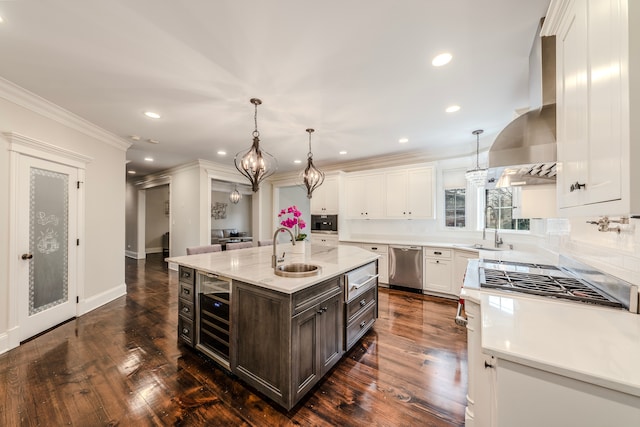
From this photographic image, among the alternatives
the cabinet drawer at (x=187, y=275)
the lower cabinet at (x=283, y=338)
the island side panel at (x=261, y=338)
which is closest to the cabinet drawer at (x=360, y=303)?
the lower cabinet at (x=283, y=338)

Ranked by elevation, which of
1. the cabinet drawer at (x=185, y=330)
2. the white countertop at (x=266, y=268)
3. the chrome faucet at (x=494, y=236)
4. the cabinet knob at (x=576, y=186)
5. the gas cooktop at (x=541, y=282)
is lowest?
the cabinet drawer at (x=185, y=330)

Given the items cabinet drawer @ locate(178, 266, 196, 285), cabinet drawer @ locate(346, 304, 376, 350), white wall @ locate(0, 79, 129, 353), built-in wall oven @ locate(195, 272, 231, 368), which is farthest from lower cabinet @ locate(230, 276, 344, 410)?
white wall @ locate(0, 79, 129, 353)

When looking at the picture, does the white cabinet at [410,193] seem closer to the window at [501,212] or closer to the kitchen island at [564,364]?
the window at [501,212]

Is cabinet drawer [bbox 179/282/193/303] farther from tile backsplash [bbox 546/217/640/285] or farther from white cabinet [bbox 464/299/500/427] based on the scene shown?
tile backsplash [bbox 546/217/640/285]

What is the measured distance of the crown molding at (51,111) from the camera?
238 centimetres

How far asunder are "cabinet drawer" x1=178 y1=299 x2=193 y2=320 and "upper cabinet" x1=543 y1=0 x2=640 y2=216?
285cm

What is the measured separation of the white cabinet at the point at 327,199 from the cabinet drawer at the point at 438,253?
6.53ft

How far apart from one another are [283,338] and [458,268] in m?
3.27

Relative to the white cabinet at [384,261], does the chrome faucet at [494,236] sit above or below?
above

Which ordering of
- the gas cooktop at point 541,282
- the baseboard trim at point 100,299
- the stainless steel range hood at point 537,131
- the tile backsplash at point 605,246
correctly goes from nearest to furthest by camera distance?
the tile backsplash at point 605,246
the gas cooktop at point 541,282
the stainless steel range hood at point 537,131
the baseboard trim at point 100,299

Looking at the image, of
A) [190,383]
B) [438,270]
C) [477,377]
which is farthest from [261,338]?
[438,270]

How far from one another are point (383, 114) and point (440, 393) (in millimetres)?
2870

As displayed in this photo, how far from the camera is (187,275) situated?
2346mm

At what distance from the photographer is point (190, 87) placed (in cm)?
234
